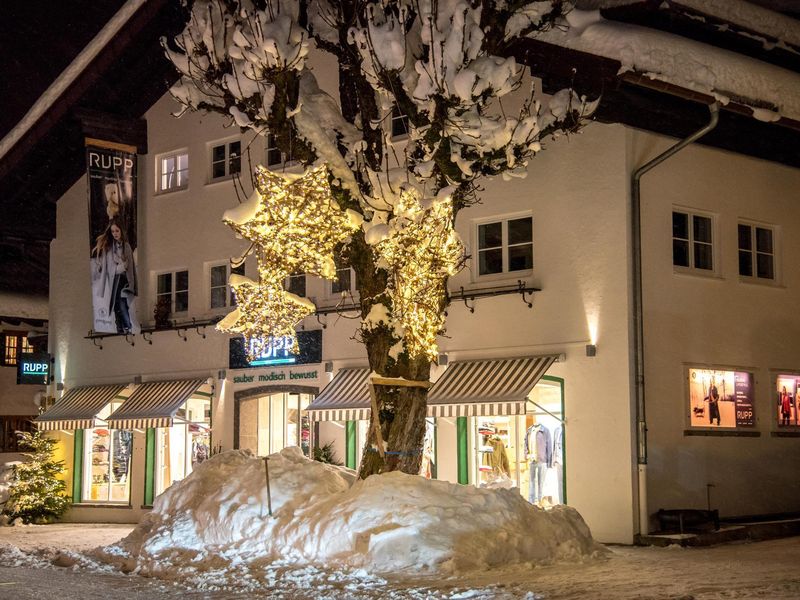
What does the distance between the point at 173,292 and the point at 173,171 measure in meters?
2.61

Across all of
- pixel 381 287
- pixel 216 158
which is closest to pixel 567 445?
pixel 381 287

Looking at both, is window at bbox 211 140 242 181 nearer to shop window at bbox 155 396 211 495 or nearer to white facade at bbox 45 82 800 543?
white facade at bbox 45 82 800 543

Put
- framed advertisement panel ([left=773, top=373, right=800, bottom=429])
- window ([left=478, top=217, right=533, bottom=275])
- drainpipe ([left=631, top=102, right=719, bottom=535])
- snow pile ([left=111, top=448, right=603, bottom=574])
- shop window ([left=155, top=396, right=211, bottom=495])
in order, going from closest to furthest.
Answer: snow pile ([left=111, top=448, right=603, bottom=574]) < drainpipe ([left=631, top=102, right=719, bottom=535]) < window ([left=478, top=217, right=533, bottom=275]) < framed advertisement panel ([left=773, top=373, right=800, bottom=429]) < shop window ([left=155, top=396, right=211, bottom=495])

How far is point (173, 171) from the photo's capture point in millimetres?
25297

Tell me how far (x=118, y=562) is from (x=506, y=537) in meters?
4.84

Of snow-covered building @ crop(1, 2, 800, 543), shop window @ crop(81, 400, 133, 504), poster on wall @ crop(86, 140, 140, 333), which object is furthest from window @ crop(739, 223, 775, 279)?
shop window @ crop(81, 400, 133, 504)

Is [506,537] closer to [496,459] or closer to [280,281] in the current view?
[280,281]

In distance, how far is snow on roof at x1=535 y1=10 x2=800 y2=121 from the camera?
1659cm

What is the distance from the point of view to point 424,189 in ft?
49.8

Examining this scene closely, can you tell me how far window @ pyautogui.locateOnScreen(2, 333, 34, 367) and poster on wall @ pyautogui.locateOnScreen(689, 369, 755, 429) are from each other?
21082mm

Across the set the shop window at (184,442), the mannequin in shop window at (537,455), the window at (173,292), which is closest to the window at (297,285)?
the window at (173,292)

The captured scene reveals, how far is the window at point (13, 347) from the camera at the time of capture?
110 feet

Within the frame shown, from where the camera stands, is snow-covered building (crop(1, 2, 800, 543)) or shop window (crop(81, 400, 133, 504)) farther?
shop window (crop(81, 400, 133, 504))

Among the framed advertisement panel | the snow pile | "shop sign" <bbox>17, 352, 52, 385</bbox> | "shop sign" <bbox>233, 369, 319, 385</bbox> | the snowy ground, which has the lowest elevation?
the snowy ground
